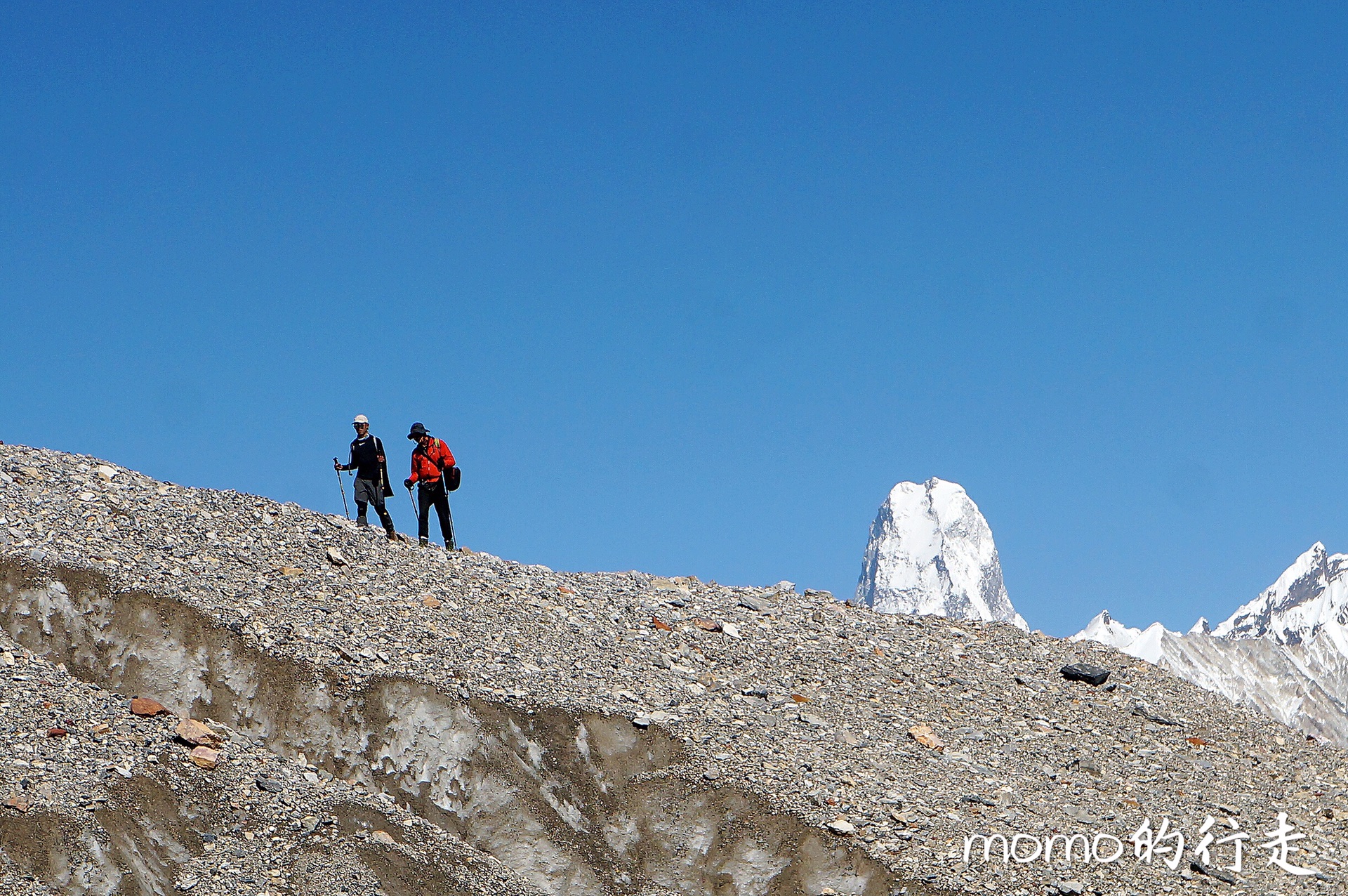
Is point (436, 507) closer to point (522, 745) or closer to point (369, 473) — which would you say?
point (369, 473)

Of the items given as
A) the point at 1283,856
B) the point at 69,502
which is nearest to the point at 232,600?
the point at 69,502

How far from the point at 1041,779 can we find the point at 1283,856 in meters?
3.90

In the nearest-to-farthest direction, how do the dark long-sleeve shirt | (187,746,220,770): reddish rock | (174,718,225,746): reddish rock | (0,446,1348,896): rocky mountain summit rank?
1. (0,446,1348,896): rocky mountain summit
2. (187,746,220,770): reddish rock
3. (174,718,225,746): reddish rock
4. the dark long-sleeve shirt

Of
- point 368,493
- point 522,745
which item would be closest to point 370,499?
point 368,493

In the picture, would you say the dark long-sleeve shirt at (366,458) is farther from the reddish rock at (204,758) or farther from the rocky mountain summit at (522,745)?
the reddish rock at (204,758)

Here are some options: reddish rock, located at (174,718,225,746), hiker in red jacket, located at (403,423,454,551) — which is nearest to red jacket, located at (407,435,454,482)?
hiker in red jacket, located at (403,423,454,551)

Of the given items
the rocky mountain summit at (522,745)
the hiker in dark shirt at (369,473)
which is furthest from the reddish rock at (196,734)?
the hiker in dark shirt at (369,473)

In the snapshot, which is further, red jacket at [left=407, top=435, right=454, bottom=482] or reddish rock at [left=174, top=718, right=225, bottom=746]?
red jacket at [left=407, top=435, right=454, bottom=482]

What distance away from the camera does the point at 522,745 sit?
21.7 meters

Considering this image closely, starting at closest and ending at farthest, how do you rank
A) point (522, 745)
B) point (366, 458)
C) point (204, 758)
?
point (204, 758) < point (522, 745) < point (366, 458)

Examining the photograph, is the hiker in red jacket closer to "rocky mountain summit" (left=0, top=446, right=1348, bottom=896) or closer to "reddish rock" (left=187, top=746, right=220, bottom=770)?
"rocky mountain summit" (left=0, top=446, right=1348, bottom=896)

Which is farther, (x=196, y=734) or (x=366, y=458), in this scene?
(x=366, y=458)

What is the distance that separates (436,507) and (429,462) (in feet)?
3.82

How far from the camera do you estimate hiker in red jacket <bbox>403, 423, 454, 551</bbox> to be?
1126 inches
